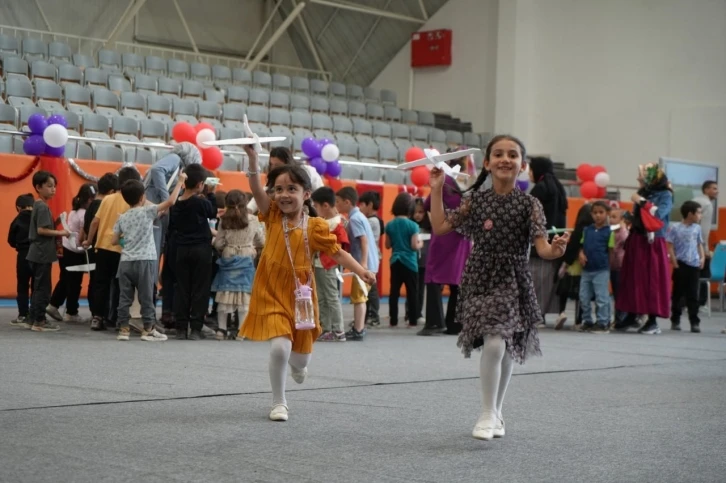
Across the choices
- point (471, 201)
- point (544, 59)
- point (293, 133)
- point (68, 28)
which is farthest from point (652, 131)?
point (471, 201)

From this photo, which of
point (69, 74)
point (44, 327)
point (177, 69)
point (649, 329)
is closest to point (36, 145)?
point (44, 327)

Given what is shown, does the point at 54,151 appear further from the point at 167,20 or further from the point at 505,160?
the point at 167,20

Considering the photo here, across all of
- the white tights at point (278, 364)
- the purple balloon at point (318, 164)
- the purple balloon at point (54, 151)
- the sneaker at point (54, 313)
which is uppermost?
the purple balloon at point (318, 164)

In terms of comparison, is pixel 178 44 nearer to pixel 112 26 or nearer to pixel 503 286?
pixel 112 26

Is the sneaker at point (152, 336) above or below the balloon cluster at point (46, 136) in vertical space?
below

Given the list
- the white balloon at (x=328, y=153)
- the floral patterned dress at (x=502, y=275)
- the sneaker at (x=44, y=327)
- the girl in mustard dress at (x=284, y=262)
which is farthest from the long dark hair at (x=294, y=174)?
the white balloon at (x=328, y=153)

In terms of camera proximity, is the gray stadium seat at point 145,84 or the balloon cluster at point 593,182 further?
the balloon cluster at point 593,182

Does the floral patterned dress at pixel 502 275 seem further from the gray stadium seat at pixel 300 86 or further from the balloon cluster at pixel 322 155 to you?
the gray stadium seat at pixel 300 86

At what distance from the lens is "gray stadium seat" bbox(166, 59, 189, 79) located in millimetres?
18391

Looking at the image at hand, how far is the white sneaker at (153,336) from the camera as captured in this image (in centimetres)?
811

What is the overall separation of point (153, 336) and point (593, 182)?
1097 cm

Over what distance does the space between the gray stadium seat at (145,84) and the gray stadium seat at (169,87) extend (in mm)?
150

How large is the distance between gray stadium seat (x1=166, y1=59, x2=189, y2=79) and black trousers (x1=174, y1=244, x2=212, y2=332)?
35.0 feet

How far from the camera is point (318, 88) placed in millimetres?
20391
